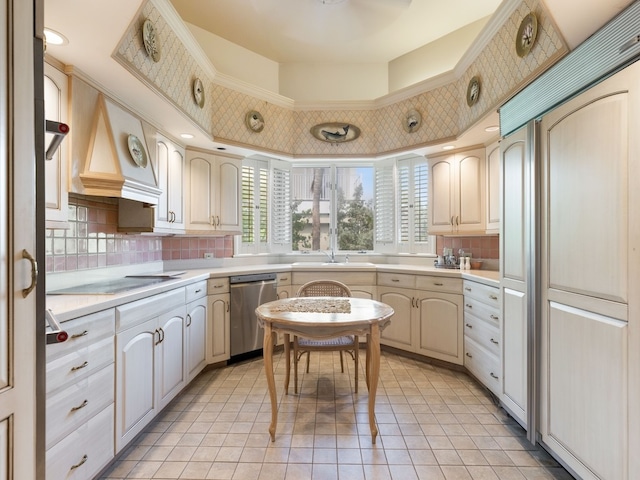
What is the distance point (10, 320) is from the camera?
821mm

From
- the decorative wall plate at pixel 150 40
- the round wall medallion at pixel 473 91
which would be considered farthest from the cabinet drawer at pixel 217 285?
the round wall medallion at pixel 473 91

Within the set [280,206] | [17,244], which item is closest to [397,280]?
[280,206]

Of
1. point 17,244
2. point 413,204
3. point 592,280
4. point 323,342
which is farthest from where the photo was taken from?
point 413,204

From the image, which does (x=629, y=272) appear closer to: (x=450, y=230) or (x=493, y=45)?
(x=493, y=45)

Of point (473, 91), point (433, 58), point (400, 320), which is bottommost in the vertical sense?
point (400, 320)

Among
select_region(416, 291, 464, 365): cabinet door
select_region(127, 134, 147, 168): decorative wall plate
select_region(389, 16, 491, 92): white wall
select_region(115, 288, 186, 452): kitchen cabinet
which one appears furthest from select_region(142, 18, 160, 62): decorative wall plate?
select_region(416, 291, 464, 365): cabinet door

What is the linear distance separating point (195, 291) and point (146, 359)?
79 cm

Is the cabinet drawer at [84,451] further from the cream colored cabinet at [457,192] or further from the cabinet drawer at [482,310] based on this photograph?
the cream colored cabinet at [457,192]

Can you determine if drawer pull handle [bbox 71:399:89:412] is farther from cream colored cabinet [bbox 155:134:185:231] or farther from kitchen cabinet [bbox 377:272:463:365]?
kitchen cabinet [bbox 377:272:463:365]

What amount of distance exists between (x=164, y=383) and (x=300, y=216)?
2542mm

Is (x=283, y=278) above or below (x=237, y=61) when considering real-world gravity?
below

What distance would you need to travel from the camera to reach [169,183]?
113 inches

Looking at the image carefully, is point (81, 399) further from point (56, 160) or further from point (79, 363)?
point (56, 160)

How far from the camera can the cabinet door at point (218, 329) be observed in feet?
9.67
